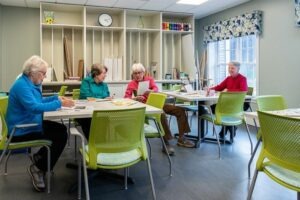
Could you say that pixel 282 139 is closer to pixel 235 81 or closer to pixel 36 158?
pixel 36 158

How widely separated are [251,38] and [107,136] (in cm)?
465

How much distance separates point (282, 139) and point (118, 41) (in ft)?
17.2

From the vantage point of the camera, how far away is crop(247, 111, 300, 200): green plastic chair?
4.86ft

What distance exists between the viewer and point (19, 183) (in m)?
2.70

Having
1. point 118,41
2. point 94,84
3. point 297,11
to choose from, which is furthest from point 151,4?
point 94,84

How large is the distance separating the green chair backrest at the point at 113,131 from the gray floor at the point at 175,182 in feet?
2.01

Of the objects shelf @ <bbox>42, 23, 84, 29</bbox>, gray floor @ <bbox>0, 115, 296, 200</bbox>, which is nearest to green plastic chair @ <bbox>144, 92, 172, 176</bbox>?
gray floor @ <bbox>0, 115, 296, 200</bbox>

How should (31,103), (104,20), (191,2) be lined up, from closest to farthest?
(31,103), (191,2), (104,20)

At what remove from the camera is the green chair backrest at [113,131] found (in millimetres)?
1874

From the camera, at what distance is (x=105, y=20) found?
6078 mm

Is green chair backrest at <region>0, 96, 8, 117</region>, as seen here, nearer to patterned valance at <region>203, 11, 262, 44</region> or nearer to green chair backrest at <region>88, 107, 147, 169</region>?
green chair backrest at <region>88, 107, 147, 169</region>

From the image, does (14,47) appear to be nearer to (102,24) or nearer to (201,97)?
(102,24)

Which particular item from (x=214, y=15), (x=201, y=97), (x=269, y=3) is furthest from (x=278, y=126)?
(x=214, y=15)

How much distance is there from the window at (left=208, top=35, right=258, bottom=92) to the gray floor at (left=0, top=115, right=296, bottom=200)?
2.71 m
